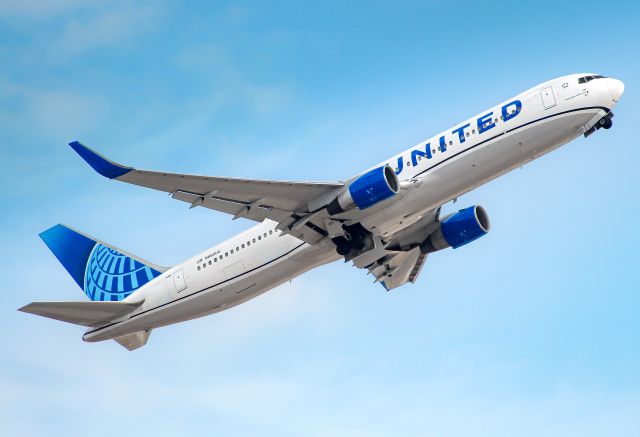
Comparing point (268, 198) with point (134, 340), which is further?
point (134, 340)

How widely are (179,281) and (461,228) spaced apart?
12.3 m

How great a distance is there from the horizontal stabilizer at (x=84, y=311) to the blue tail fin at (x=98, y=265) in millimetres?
1625

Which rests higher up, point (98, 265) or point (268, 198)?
point (98, 265)

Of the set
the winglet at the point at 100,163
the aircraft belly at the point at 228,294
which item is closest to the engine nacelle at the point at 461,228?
the aircraft belly at the point at 228,294

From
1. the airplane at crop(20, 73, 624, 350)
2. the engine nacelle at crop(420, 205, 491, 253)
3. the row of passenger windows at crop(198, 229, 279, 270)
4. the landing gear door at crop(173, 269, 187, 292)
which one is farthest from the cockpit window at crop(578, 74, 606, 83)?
the landing gear door at crop(173, 269, 187, 292)

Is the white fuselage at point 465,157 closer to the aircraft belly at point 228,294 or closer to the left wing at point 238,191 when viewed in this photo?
the aircraft belly at point 228,294

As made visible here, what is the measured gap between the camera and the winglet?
105 ft

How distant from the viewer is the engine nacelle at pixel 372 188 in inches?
1393

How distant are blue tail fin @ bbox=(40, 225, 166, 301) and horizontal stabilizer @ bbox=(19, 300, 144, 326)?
5.33 feet

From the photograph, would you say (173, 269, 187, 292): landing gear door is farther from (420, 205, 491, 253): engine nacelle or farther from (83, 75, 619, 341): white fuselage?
(420, 205, 491, 253): engine nacelle

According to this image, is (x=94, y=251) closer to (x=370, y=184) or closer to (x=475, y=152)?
(x=370, y=184)

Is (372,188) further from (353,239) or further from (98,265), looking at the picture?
(98,265)

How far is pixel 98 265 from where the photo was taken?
45.9 m

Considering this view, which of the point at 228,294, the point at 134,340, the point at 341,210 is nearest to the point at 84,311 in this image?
the point at 134,340
